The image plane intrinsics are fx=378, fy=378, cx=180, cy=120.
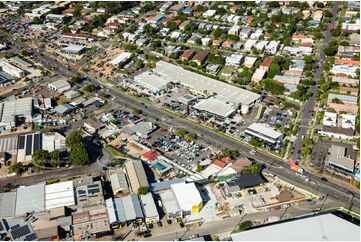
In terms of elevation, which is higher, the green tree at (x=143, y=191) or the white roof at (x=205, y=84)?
the white roof at (x=205, y=84)

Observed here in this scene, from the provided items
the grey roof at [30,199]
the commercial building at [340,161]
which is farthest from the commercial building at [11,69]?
the commercial building at [340,161]

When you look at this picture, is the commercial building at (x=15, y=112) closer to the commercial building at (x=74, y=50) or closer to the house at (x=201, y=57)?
the commercial building at (x=74, y=50)

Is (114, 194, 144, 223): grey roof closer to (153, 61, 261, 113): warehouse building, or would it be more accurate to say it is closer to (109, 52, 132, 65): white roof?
(153, 61, 261, 113): warehouse building

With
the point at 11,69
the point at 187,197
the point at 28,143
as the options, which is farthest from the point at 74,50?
the point at 187,197

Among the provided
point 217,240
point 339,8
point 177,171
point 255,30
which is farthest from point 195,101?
point 339,8

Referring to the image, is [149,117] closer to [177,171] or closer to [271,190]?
[177,171]

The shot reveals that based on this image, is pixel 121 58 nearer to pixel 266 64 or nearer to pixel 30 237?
Answer: pixel 266 64
